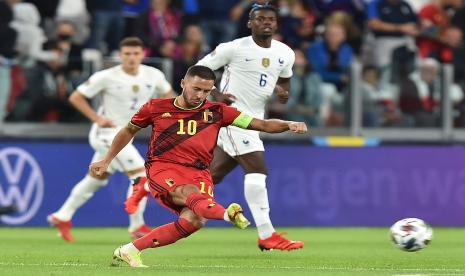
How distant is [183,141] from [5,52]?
24.4 feet

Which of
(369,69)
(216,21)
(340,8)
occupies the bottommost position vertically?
(369,69)

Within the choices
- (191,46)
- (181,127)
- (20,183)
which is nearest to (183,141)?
(181,127)

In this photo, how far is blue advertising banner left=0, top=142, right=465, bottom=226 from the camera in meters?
16.5

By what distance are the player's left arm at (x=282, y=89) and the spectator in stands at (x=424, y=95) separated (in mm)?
5002

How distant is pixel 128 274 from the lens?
8789mm

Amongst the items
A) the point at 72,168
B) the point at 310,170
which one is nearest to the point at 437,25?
the point at 310,170

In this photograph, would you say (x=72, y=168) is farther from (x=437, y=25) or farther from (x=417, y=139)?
(x=437, y=25)

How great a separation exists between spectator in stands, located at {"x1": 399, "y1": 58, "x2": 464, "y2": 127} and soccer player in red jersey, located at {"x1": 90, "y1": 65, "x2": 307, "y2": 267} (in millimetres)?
7754

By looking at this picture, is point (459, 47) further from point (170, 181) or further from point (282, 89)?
point (170, 181)

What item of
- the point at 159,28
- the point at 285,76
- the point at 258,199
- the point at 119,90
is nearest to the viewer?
the point at 258,199

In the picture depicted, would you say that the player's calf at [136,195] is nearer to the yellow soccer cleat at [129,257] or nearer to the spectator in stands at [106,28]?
the yellow soccer cleat at [129,257]

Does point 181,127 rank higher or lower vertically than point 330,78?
higher

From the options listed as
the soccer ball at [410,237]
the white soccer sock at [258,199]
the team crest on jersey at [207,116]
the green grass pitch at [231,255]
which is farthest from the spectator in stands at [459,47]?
the team crest on jersey at [207,116]

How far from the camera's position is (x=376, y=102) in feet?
56.4
